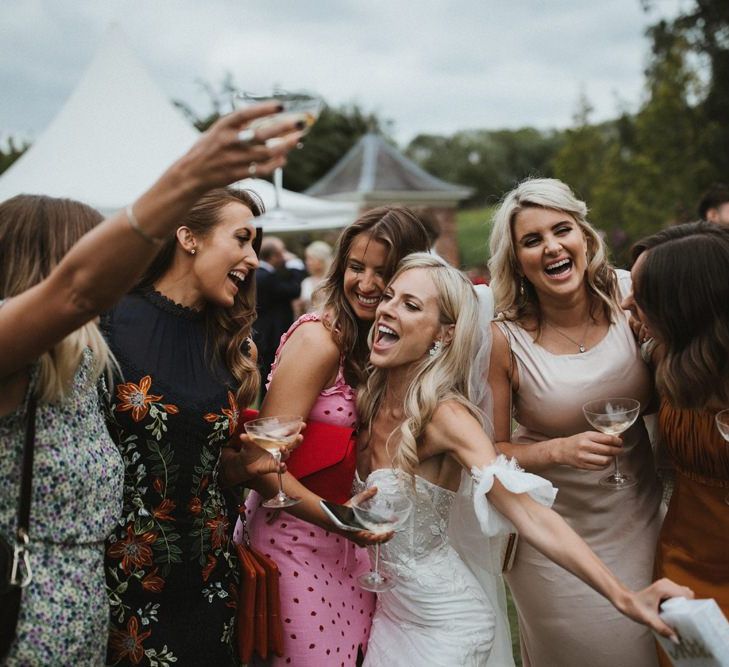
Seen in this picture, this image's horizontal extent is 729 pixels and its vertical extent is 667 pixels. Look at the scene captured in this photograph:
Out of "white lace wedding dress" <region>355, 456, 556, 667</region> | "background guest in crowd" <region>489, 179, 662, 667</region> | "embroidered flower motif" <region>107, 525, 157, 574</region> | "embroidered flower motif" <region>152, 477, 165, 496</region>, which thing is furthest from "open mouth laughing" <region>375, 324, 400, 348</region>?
"embroidered flower motif" <region>107, 525, 157, 574</region>

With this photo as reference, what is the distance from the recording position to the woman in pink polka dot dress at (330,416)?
292 cm

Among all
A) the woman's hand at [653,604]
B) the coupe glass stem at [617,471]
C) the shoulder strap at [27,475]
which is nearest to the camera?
the shoulder strap at [27,475]

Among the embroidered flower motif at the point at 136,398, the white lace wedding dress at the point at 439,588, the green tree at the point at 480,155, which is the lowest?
the white lace wedding dress at the point at 439,588

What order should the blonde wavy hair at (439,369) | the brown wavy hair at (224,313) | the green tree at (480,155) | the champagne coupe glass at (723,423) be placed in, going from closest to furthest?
the champagne coupe glass at (723,423) → the brown wavy hair at (224,313) → the blonde wavy hair at (439,369) → the green tree at (480,155)

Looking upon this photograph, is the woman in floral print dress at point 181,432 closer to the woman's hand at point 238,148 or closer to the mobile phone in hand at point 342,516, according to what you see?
the mobile phone in hand at point 342,516

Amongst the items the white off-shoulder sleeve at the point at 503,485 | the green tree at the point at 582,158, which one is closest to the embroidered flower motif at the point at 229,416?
the white off-shoulder sleeve at the point at 503,485

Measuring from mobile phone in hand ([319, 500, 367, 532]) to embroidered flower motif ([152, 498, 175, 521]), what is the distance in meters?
0.54

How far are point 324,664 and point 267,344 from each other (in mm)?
6786

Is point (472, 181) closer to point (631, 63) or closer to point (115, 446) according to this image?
point (631, 63)

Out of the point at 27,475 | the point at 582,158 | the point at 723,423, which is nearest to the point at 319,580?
the point at 27,475

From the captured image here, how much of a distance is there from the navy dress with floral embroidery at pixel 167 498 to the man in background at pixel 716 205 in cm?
598

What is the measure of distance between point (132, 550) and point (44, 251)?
1078mm

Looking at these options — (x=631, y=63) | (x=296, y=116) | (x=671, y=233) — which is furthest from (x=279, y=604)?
(x=631, y=63)

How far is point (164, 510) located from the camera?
2.57m
